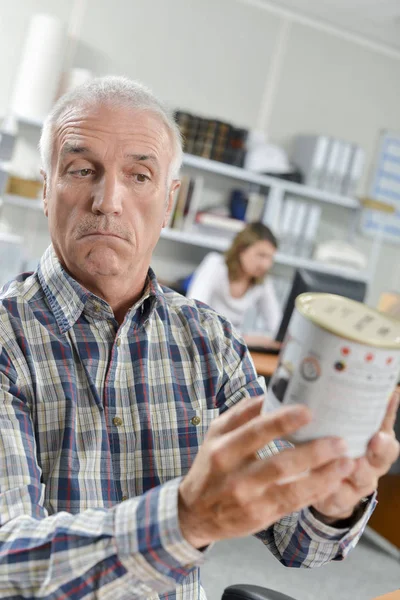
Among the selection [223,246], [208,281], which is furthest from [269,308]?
[223,246]

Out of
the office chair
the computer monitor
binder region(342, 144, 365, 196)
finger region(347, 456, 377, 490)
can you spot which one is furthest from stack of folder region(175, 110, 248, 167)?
finger region(347, 456, 377, 490)

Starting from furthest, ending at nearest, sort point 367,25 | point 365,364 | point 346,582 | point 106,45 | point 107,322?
point 367,25
point 106,45
point 346,582
point 107,322
point 365,364

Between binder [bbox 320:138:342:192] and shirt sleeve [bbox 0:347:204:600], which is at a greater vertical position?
binder [bbox 320:138:342:192]

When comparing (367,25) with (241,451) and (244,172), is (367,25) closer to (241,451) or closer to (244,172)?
(244,172)

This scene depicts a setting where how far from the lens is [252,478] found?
685mm

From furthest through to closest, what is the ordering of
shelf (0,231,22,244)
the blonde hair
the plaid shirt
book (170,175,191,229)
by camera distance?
1. book (170,175,191,229)
2. shelf (0,231,22,244)
3. the blonde hair
4. the plaid shirt

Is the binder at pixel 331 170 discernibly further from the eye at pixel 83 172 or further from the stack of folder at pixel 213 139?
the eye at pixel 83 172

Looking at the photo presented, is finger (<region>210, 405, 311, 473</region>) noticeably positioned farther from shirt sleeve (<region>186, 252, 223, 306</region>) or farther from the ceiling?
the ceiling

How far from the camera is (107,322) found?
117 cm

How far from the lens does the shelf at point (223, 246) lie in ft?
15.1

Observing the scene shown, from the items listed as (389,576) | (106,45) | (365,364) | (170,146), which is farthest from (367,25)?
(365,364)

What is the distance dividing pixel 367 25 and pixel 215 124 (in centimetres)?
132

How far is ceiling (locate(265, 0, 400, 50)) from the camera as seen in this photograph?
4.45 m

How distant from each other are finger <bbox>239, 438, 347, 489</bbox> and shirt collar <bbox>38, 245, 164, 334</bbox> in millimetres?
516
